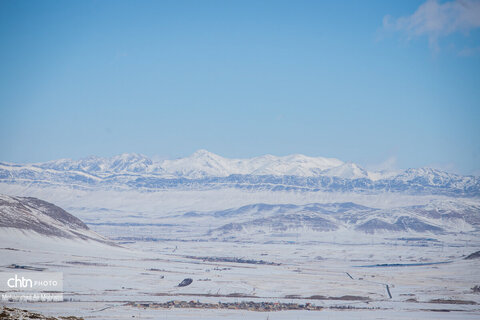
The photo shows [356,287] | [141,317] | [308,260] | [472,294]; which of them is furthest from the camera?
[308,260]

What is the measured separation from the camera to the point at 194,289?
360 feet

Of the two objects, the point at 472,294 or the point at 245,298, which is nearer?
the point at 245,298

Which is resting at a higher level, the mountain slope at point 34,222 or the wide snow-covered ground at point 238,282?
the mountain slope at point 34,222

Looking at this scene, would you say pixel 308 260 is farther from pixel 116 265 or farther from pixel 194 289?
pixel 194 289

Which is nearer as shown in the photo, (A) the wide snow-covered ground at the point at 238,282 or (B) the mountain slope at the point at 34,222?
(A) the wide snow-covered ground at the point at 238,282

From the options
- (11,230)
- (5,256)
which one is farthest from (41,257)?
(11,230)

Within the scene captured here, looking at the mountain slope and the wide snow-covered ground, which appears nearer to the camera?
the wide snow-covered ground

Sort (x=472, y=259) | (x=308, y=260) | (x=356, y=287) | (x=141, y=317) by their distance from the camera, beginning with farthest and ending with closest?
(x=308, y=260) < (x=472, y=259) < (x=356, y=287) < (x=141, y=317)

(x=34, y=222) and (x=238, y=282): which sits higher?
(x=34, y=222)

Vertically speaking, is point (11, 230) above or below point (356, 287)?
above

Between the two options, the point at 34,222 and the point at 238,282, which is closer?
the point at 238,282

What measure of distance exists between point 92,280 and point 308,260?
84.3 metres

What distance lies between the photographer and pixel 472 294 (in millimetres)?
109688

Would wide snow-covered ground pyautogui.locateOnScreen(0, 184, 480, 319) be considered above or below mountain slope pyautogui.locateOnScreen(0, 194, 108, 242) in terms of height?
below
